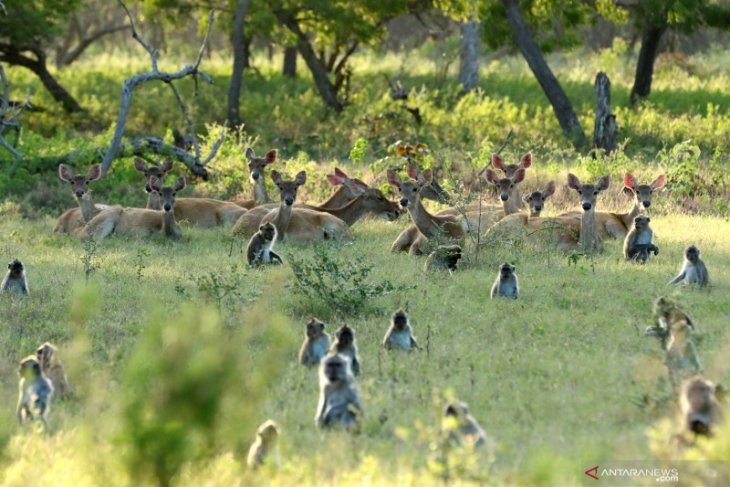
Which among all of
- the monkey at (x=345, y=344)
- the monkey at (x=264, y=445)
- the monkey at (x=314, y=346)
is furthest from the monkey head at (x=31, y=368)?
the monkey at (x=314, y=346)

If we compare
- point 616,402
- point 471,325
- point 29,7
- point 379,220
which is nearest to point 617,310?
point 471,325

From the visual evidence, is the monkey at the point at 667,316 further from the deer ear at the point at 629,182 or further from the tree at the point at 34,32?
the tree at the point at 34,32

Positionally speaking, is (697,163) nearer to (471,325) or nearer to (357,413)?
(471,325)

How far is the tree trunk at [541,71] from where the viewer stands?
26.3 m

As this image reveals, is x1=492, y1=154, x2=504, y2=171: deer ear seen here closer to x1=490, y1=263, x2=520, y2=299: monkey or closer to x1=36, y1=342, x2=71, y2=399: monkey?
x1=490, y1=263, x2=520, y2=299: monkey

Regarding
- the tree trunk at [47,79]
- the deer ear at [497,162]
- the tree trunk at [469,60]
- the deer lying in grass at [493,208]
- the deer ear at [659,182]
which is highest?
the deer ear at [659,182]

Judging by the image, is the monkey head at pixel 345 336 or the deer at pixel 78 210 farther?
the deer at pixel 78 210

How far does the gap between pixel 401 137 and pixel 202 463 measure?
19812 millimetres

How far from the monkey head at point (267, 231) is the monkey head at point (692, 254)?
171 inches

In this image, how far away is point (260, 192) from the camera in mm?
19375

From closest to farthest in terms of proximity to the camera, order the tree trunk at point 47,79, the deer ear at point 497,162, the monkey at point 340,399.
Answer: the monkey at point 340,399 → the deer ear at point 497,162 → the tree trunk at point 47,79

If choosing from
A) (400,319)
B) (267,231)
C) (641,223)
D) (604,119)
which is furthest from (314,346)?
(604,119)

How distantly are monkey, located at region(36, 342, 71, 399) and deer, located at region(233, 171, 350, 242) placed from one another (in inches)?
291

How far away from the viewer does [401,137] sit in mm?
26281
